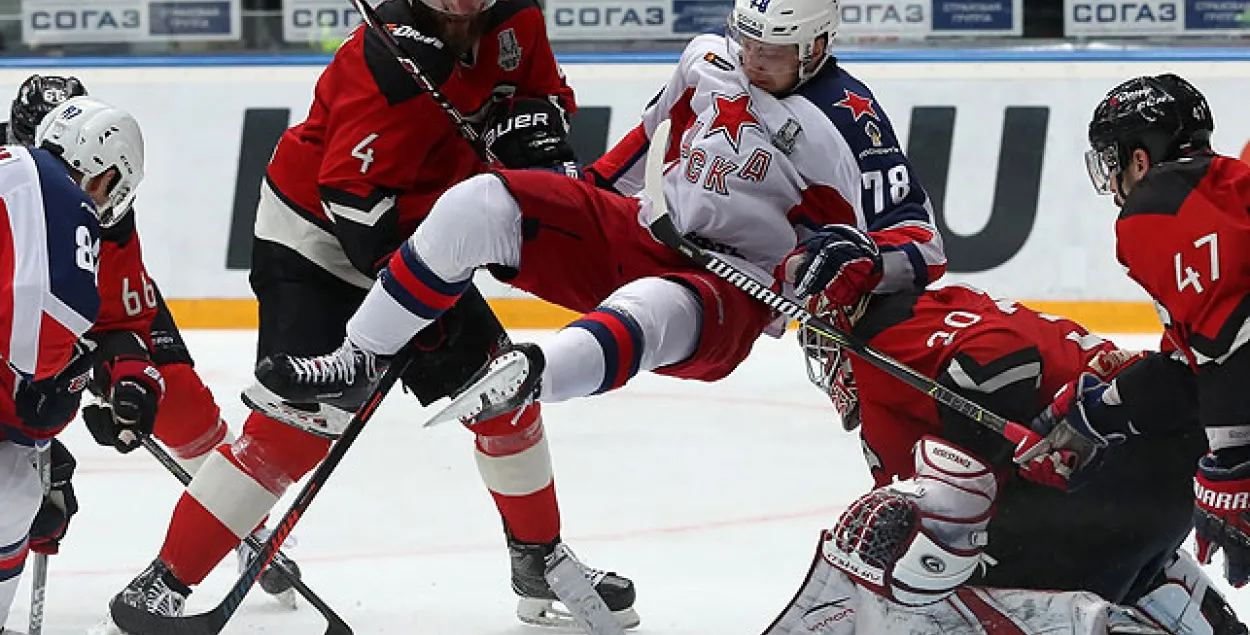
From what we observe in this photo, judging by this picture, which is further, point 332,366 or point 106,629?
point 106,629

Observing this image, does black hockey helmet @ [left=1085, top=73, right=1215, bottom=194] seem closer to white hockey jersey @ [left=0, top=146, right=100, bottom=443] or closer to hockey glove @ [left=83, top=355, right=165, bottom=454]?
white hockey jersey @ [left=0, top=146, right=100, bottom=443]

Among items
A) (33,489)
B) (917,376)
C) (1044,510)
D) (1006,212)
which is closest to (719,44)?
(917,376)

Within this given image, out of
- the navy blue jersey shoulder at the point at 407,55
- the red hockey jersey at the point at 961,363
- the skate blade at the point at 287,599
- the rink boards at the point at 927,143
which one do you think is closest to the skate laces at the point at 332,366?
the navy blue jersey shoulder at the point at 407,55

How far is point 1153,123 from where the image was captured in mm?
2424

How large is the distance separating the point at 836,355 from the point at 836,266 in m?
0.23

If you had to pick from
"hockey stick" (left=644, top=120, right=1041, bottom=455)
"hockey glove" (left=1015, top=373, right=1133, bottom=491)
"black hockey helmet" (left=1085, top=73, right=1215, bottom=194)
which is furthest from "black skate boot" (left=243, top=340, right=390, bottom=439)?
"black hockey helmet" (left=1085, top=73, right=1215, bottom=194)

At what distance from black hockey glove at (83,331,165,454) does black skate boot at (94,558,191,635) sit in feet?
0.71

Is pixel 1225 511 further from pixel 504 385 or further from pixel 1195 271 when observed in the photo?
pixel 504 385

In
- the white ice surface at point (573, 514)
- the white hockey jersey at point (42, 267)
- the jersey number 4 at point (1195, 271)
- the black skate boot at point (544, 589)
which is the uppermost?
the jersey number 4 at point (1195, 271)

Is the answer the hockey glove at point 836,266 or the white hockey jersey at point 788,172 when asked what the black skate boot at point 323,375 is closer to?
the white hockey jersey at point 788,172

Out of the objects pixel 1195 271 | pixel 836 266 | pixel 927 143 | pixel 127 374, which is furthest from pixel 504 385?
pixel 927 143

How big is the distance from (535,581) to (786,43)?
1.03m

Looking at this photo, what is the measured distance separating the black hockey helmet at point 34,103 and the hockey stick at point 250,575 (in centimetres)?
90

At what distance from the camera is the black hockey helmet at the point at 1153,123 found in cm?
243
